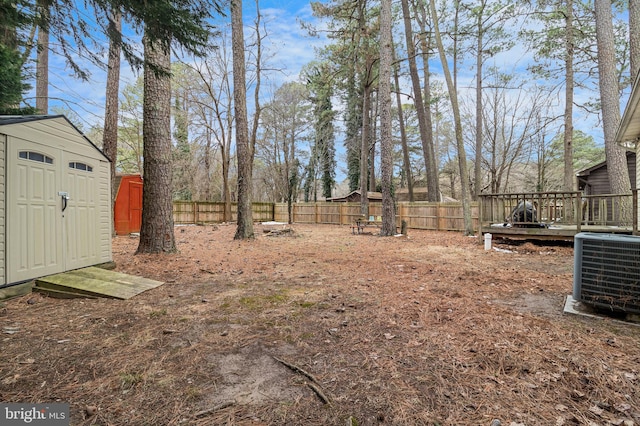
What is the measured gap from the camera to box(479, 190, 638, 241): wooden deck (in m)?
7.33

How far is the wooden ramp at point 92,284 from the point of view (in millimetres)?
3594

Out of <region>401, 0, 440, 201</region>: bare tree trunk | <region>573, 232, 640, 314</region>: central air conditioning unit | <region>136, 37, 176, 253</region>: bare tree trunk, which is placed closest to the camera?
<region>573, 232, 640, 314</region>: central air conditioning unit

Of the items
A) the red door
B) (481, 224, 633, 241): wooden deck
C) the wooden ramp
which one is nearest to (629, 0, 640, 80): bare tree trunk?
(481, 224, 633, 241): wooden deck

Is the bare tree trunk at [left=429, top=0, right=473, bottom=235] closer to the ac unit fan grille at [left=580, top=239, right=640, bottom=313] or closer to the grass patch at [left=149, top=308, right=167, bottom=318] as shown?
the ac unit fan grille at [left=580, top=239, right=640, bottom=313]

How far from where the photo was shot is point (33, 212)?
3613mm

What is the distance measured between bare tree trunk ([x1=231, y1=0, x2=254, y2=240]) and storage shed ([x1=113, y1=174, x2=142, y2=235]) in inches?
162

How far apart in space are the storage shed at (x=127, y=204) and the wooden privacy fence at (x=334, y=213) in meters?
7.00

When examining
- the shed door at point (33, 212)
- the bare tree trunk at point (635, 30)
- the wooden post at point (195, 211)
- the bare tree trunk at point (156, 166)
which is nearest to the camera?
the shed door at point (33, 212)

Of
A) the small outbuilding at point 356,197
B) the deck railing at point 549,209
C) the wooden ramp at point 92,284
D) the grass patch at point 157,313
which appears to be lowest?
the grass patch at point 157,313

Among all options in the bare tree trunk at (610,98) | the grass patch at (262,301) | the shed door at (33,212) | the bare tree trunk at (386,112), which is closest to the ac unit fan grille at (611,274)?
the grass patch at (262,301)

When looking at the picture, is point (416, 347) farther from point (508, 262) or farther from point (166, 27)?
point (508, 262)

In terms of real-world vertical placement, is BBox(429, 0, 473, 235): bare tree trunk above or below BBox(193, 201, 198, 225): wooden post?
above

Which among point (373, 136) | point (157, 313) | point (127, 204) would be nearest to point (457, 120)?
point (157, 313)

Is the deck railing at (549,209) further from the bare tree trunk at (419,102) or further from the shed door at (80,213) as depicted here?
the shed door at (80,213)
